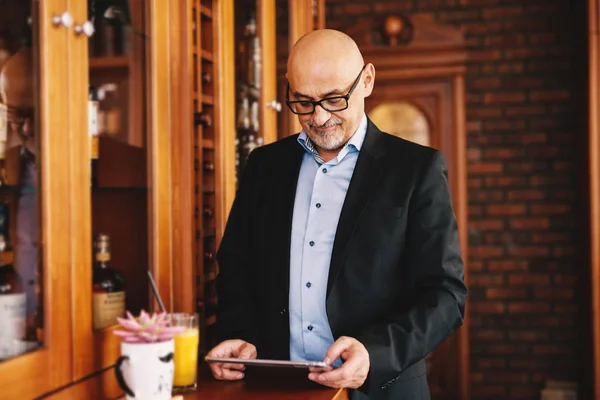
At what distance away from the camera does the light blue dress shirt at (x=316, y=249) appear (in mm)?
1649

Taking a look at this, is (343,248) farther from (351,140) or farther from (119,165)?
(119,165)

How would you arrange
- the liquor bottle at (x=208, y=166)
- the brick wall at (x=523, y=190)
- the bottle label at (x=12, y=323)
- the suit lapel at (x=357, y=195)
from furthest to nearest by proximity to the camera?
1. the brick wall at (x=523, y=190)
2. the liquor bottle at (x=208, y=166)
3. the suit lapel at (x=357, y=195)
4. the bottle label at (x=12, y=323)

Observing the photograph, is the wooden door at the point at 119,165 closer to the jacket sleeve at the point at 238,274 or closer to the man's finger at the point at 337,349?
the jacket sleeve at the point at 238,274

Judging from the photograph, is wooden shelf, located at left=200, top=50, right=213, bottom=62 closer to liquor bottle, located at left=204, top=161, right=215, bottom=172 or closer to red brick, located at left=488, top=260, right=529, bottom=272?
liquor bottle, located at left=204, top=161, right=215, bottom=172

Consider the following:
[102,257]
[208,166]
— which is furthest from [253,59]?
[102,257]

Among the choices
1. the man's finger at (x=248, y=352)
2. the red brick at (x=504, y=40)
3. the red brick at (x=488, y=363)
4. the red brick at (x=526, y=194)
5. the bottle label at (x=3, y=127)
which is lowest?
the red brick at (x=488, y=363)

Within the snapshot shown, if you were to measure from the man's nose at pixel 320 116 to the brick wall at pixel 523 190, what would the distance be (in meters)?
3.09

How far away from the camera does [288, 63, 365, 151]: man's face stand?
5.25ft

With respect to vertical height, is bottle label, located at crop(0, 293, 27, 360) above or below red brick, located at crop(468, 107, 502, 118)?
below

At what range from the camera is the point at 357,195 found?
1.62 m

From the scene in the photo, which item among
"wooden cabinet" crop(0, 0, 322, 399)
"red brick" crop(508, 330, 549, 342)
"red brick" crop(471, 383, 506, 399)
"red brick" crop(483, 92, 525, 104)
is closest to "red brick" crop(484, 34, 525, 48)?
"red brick" crop(483, 92, 525, 104)

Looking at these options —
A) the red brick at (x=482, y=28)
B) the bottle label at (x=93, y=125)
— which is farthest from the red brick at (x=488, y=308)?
the bottle label at (x=93, y=125)

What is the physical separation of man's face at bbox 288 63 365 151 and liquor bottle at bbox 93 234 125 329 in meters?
0.49

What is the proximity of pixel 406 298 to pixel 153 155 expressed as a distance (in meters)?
0.66
